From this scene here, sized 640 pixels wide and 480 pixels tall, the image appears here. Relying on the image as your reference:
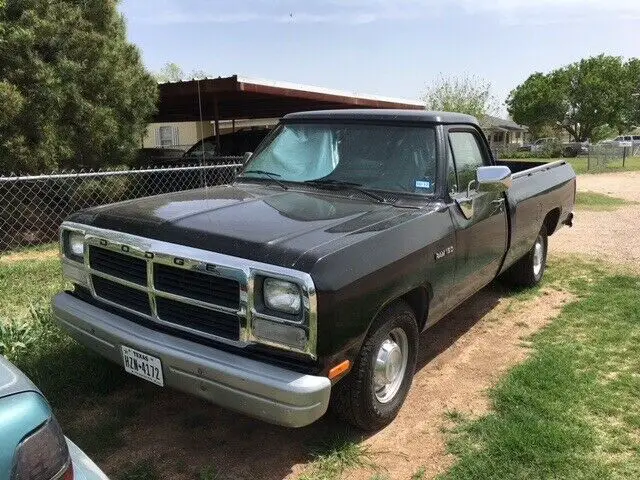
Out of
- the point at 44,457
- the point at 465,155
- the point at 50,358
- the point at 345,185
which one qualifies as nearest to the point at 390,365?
the point at 345,185

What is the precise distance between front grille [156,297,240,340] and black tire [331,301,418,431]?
0.68 meters

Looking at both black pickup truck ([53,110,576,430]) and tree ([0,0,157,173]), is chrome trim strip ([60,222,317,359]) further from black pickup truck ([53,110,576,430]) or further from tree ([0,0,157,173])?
tree ([0,0,157,173])

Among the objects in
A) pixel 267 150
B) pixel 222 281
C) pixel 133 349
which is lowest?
pixel 133 349

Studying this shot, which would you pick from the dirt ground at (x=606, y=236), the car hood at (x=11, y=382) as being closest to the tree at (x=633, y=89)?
the dirt ground at (x=606, y=236)

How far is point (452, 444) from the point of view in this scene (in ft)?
10.9

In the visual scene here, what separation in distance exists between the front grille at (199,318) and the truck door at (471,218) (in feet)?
5.67

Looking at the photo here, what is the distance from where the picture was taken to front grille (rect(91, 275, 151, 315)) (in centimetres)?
322

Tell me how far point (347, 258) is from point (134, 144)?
28.2ft

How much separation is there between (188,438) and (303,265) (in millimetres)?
1433

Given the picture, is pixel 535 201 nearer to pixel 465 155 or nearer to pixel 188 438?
pixel 465 155

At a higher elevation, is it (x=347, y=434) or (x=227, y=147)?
(x=227, y=147)

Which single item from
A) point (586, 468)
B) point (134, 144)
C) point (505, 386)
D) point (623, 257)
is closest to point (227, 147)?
point (134, 144)

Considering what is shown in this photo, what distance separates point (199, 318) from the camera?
9.82ft

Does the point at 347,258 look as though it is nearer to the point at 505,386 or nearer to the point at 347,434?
the point at 347,434
